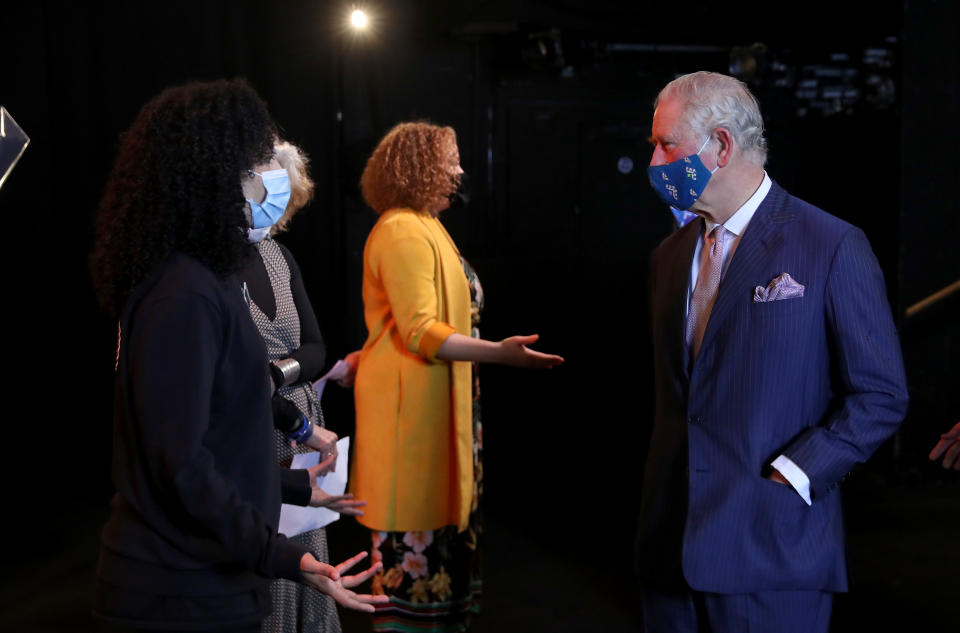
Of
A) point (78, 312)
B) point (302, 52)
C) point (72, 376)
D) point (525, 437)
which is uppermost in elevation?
point (302, 52)

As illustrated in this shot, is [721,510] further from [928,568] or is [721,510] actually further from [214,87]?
[928,568]

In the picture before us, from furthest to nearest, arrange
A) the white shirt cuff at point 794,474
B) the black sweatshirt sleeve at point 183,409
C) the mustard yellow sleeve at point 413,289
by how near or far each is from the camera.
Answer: the mustard yellow sleeve at point 413,289 → the white shirt cuff at point 794,474 → the black sweatshirt sleeve at point 183,409

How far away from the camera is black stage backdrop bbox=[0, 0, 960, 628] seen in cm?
511

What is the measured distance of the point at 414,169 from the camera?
3158 millimetres

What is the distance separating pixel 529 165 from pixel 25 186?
3460 mm

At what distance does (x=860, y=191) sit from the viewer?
7.33 m

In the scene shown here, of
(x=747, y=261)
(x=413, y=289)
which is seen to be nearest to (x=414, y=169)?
(x=413, y=289)

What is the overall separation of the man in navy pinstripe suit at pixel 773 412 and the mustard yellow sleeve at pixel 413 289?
118cm

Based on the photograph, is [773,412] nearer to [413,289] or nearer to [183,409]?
[183,409]

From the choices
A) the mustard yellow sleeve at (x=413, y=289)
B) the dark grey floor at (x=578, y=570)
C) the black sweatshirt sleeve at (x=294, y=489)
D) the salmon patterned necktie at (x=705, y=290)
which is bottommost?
the dark grey floor at (x=578, y=570)

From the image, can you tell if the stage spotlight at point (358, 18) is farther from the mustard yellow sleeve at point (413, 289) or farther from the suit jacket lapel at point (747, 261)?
the suit jacket lapel at point (747, 261)

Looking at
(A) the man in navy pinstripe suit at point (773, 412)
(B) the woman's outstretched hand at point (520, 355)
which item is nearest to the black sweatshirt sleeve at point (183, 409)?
(A) the man in navy pinstripe suit at point (773, 412)

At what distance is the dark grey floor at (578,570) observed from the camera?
140 inches

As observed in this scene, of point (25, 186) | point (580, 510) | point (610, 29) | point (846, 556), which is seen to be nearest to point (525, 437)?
point (580, 510)
